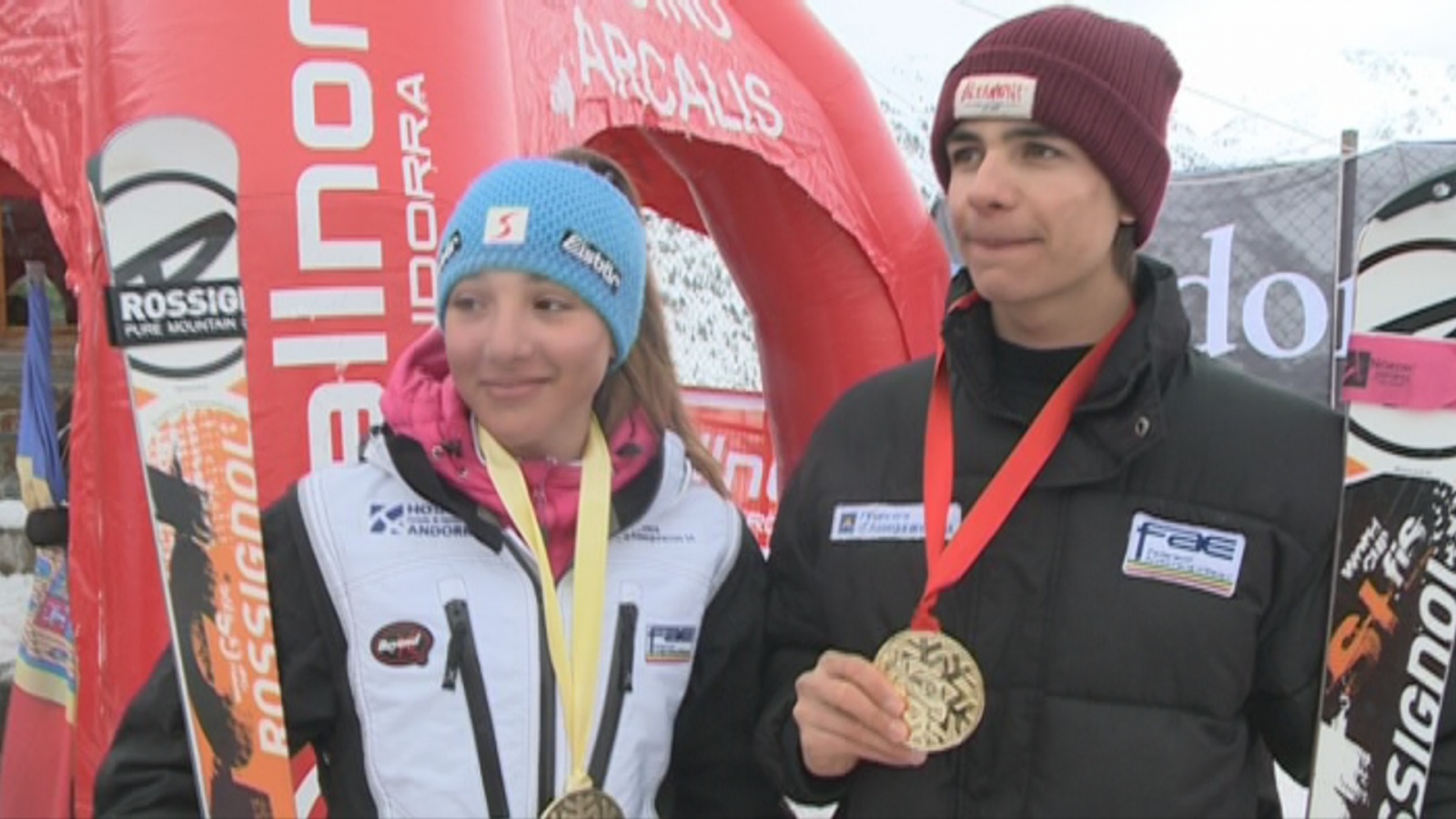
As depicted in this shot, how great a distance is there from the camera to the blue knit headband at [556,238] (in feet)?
4.43

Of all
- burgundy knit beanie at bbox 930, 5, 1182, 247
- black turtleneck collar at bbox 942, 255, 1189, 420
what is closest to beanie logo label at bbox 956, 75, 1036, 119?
burgundy knit beanie at bbox 930, 5, 1182, 247

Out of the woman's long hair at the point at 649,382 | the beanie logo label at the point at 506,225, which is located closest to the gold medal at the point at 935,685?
the woman's long hair at the point at 649,382

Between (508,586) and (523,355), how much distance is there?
25 cm

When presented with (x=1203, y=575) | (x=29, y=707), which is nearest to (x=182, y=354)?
(x=1203, y=575)

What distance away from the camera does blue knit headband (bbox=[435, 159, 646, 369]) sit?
4.43ft

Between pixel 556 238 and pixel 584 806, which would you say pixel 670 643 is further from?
pixel 556 238

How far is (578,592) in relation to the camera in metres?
1.31

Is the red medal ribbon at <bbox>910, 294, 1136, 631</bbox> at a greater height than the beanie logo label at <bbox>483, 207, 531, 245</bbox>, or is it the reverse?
the beanie logo label at <bbox>483, 207, 531, 245</bbox>

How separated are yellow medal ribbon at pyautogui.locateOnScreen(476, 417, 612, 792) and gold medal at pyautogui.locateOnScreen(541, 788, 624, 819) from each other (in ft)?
0.06

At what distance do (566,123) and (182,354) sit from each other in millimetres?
2057

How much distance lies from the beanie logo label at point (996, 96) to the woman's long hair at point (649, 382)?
482mm

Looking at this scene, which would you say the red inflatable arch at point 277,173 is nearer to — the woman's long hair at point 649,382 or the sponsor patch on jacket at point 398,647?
the woman's long hair at point 649,382

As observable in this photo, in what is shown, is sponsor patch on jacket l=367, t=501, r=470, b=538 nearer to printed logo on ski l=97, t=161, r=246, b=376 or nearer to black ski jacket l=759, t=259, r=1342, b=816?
printed logo on ski l=97, t=161, r=246, b=376

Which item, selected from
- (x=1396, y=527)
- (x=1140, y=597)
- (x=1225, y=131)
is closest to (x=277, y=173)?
(x=1140, y=597)
